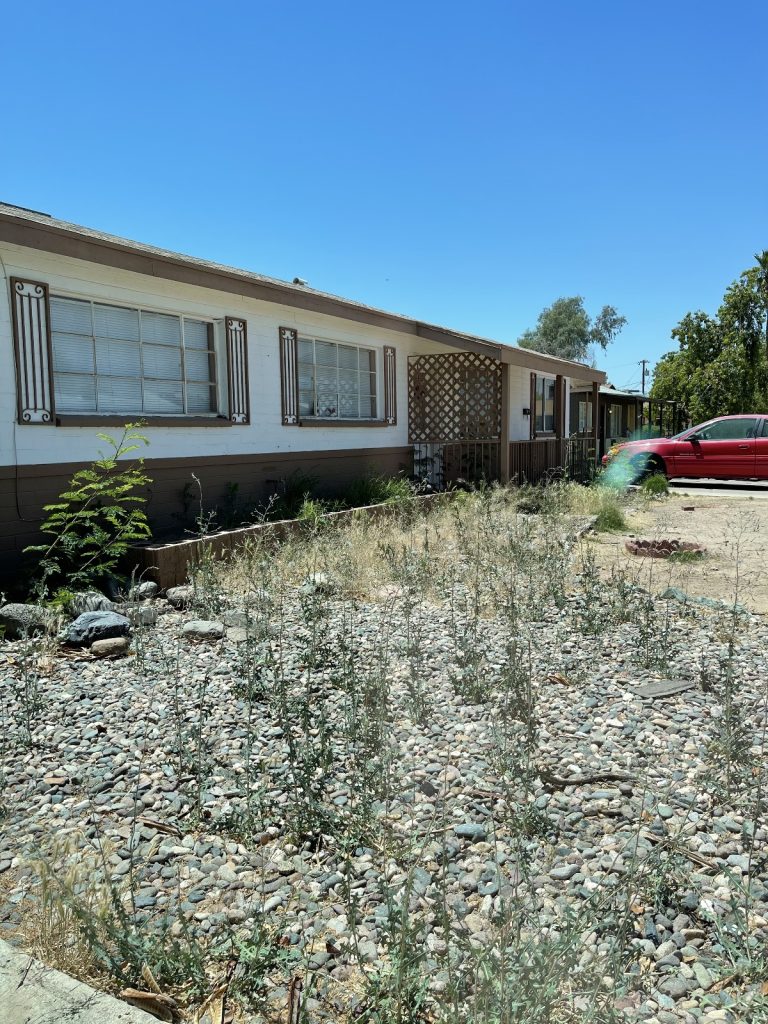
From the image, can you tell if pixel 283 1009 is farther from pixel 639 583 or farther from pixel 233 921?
pixel 639 583

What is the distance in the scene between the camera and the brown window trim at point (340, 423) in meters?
10.7

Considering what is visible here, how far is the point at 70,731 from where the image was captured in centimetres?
365

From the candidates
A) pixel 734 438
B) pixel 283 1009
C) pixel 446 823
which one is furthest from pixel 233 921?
pixel 734 438

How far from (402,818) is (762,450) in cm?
1515

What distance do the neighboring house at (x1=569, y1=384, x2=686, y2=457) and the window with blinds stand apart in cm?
1662

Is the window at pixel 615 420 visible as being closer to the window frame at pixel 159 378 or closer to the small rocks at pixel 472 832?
the window frame at pixel 159 378

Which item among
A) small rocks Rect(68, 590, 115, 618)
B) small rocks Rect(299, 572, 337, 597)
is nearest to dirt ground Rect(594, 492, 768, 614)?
small rocks Rect(299, 572, 337, 597)

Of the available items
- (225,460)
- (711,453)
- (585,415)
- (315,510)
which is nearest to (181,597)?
(315,510)

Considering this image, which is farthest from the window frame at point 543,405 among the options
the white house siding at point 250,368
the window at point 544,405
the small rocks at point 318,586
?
the small rocks at point 318,586

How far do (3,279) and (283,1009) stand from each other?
21.4ft

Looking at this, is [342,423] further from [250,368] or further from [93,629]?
[93,629]

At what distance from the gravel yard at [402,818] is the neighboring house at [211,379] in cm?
300

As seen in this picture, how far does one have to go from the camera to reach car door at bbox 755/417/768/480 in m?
15.5

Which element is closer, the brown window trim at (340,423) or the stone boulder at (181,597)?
the stone boulder at (181,597)
